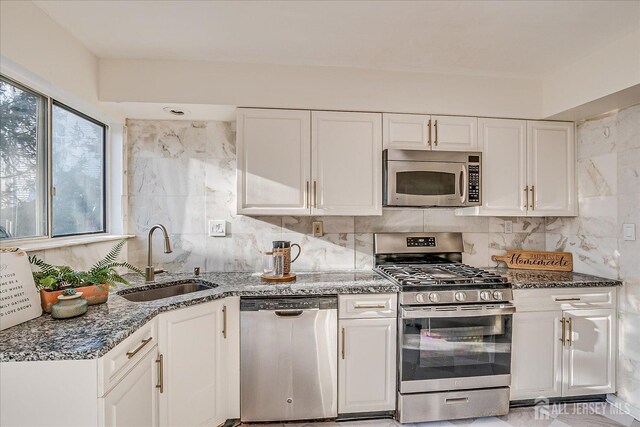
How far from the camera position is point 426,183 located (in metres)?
2.38

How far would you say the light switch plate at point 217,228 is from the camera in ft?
8.45

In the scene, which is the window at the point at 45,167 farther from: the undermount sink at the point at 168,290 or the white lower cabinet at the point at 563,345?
the white lower cabinet at the point at 563,345

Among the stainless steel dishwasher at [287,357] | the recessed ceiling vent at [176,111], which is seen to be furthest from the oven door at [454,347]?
the recessed ceiling vent at [176,111]

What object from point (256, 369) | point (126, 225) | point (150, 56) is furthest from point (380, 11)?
point (126, 225)

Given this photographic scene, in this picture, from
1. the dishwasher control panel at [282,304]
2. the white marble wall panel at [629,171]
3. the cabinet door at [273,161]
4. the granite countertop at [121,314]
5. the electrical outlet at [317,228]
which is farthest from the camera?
the electrical outlet at [317,228]

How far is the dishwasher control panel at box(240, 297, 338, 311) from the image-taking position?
1.99 meters

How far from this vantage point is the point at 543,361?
222 cm

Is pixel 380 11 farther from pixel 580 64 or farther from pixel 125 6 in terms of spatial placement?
pixel 580 64

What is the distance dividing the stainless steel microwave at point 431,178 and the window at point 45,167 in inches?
80.6

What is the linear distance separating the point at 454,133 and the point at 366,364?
1716 mm

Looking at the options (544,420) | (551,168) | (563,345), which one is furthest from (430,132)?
(544,420)

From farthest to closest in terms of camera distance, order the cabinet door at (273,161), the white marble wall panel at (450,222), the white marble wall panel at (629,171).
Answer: the white marble wall panel at (450,222) → the cabinet door at (273,161) → the white marble wall panel at (629,171)

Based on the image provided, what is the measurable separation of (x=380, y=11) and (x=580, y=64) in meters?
1.51

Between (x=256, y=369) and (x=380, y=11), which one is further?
(x=256, y=369)
